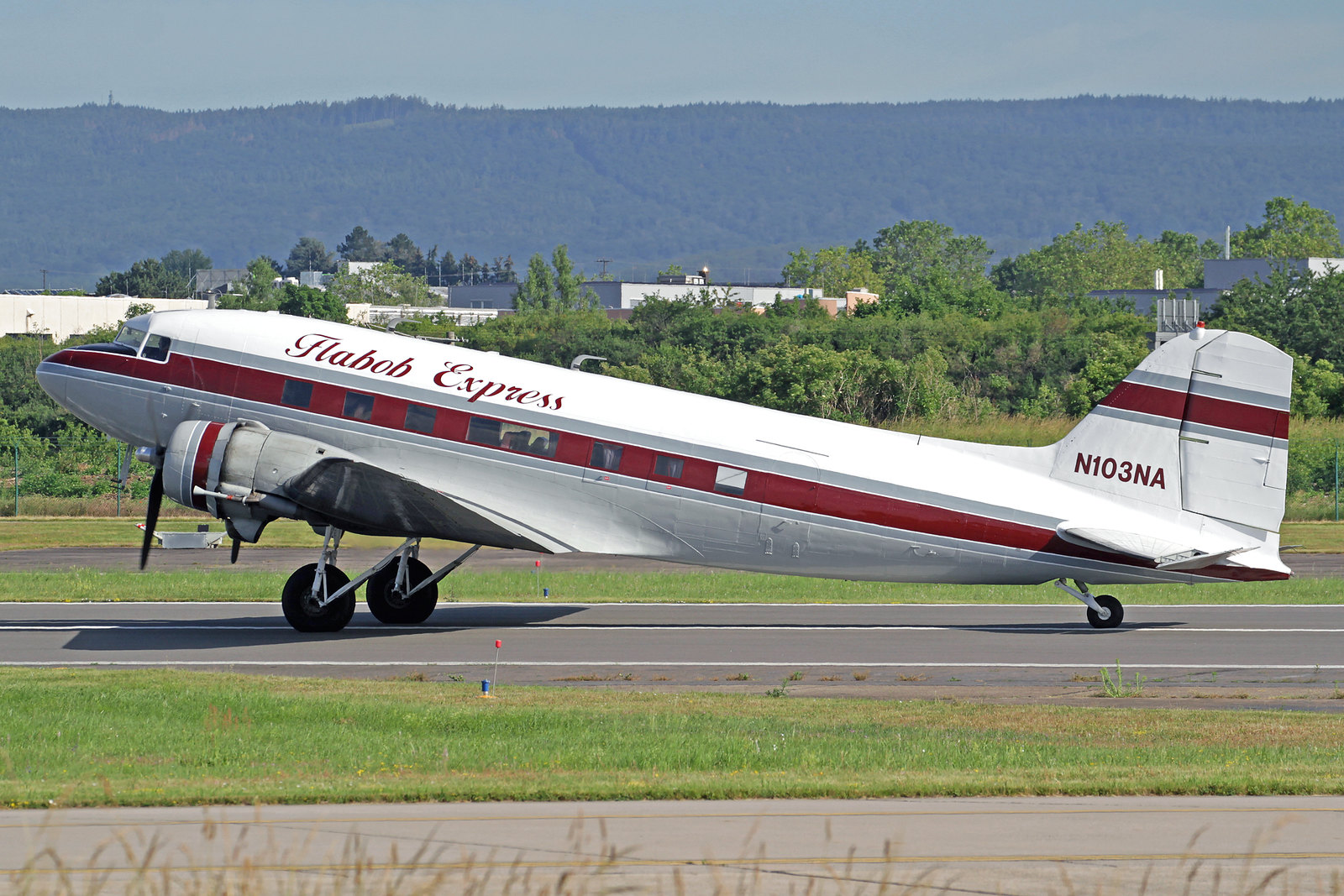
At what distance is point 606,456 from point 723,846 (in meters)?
14.0

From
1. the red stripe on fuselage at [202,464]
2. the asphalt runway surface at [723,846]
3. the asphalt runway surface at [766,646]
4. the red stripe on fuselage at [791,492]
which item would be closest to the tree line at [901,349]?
the asphalt runway surface at [766,646]

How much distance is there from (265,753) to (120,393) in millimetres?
12896

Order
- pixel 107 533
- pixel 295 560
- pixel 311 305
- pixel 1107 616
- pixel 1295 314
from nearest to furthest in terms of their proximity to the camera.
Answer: pixel 1107 616, pixel 295 560, pixel 107 533, pixel 1295 314, pixel 311 305

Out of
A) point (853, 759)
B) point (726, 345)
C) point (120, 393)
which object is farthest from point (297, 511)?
point (726, 345)

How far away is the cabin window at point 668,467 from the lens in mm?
23422

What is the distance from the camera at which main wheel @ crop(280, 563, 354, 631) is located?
2370 centimetres

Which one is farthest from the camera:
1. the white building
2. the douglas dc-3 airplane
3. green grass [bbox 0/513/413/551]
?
the white building

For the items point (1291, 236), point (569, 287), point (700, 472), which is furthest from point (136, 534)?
point (1291, 236)

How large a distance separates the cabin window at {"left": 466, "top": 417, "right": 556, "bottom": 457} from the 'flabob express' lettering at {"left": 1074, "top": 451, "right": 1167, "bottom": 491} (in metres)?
8.75

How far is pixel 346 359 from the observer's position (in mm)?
23953

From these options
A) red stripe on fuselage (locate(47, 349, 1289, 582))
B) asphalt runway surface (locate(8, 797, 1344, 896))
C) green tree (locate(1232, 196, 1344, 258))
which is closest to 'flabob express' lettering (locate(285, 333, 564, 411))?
red stripe on fuselage (locate(47, 349, 1289, 582))

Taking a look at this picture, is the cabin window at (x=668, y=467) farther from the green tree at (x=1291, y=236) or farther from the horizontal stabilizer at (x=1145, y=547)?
the green tree at (x=1291, y=236)

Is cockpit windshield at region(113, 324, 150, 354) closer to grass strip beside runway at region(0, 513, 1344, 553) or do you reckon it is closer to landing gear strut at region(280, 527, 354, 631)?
landing gear strut at region(280, 527, 354, 631)

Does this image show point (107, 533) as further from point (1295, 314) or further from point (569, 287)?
point (569, 287)
